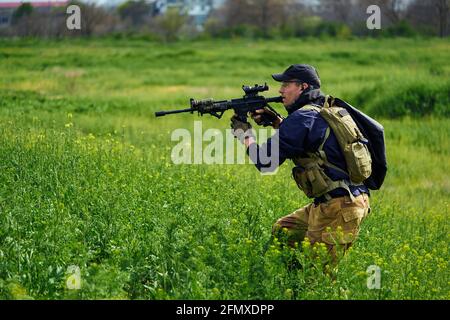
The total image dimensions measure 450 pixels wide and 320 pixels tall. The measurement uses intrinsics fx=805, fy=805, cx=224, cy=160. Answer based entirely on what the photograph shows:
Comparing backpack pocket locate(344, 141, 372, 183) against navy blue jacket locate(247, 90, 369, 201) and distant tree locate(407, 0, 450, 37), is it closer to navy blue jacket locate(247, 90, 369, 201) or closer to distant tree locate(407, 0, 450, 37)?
navy blue jacket locate(247, 90, 369, 201)

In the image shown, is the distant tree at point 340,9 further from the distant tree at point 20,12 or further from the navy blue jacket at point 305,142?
the navy blue jacket at point 305,142

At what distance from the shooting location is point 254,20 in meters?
55.8

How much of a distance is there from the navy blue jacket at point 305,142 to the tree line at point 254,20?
829 inches

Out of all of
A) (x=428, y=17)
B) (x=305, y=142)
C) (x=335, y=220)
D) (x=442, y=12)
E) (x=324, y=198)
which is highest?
(x=442, y=12)

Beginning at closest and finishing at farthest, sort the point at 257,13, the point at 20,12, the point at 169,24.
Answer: the point at 20,12, the point at 169,24, the point at 257,13

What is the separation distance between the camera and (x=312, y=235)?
20.6 ft

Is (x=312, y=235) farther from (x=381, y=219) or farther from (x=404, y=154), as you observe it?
(x=404, y=154)

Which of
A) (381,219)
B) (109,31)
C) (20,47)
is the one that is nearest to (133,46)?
(109,31)

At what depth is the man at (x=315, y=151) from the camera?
6039mm

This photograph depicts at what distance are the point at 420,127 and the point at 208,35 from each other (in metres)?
34.4

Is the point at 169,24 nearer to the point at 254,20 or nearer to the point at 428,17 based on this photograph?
the point at 254,20

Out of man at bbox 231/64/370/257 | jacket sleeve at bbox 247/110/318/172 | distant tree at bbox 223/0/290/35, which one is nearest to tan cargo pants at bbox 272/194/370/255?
man at bbox 231/64/370/257

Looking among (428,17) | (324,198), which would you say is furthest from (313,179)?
(428,17)

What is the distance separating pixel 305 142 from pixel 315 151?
0.11 meters
